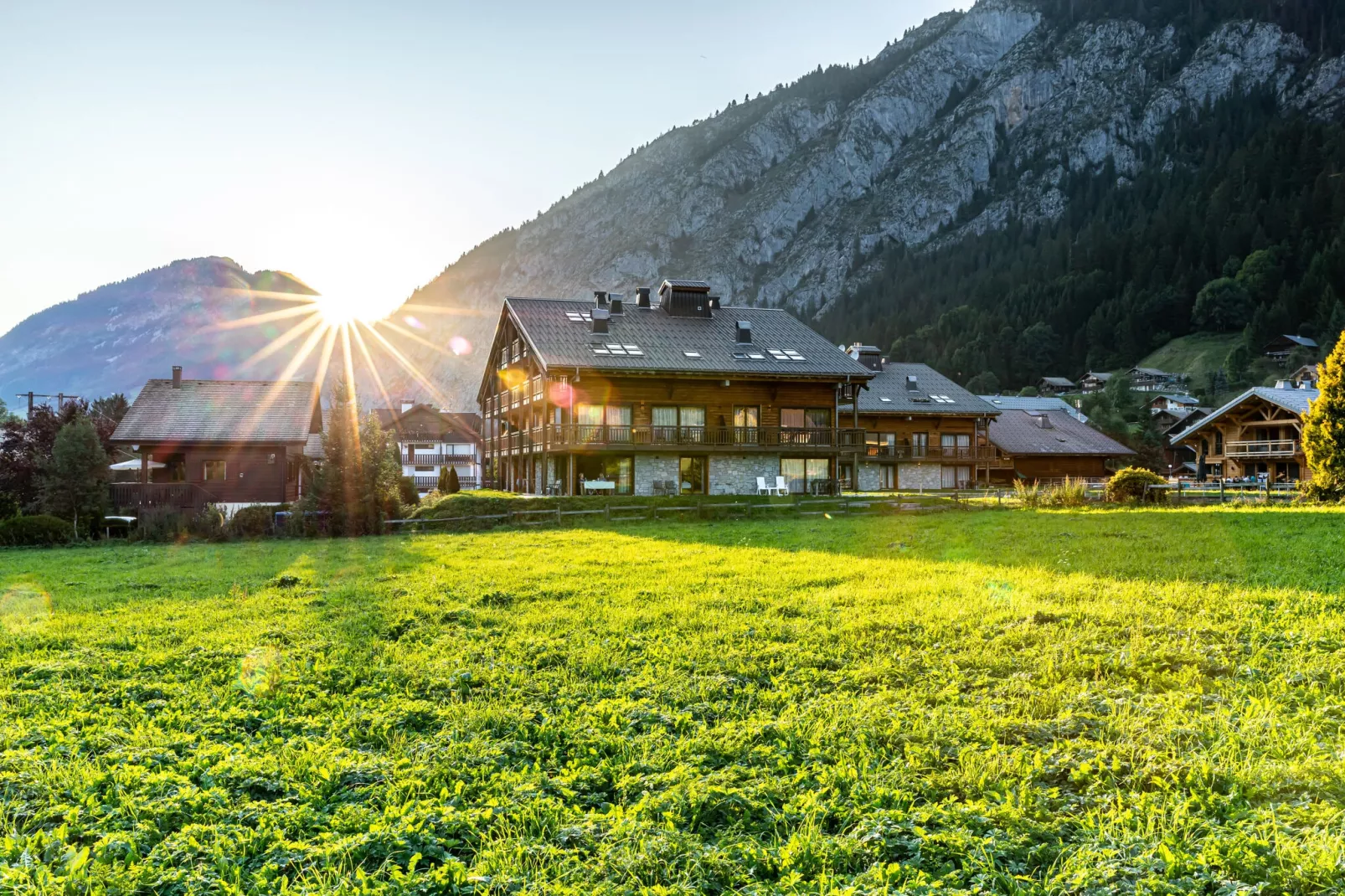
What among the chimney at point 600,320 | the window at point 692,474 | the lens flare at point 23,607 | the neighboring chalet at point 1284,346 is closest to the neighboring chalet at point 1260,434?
the window at point 692,474

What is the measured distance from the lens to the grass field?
371 cm

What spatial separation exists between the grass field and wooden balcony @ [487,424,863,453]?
23.8 meters

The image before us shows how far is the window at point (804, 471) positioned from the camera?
3784cm

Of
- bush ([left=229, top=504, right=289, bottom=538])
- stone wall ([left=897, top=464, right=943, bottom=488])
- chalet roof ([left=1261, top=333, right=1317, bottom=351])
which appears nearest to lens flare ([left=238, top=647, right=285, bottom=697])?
bush ([left=229, top=504, right=289, bottom=538])

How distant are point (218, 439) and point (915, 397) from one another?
43613 millimetres

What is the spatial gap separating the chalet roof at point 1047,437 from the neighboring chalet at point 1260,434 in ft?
21.3

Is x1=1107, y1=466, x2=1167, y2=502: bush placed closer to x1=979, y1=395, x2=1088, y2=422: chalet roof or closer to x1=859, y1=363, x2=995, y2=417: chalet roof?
x1=859, y1=363, x2=995, y2=417: chalet roof

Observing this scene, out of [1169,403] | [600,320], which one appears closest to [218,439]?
[600,320]

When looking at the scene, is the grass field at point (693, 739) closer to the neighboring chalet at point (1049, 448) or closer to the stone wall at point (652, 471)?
the stone wall at point (652, 471)

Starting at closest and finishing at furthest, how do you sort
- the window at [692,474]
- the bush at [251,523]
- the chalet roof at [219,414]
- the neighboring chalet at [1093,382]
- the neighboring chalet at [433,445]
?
1. the bush at [251,523]
2. the window at [692,474]
3. the chalet roof at [219,414]
4. the neighboring chalet at [433,445]
5. the neighboring chalet at [1093,382]

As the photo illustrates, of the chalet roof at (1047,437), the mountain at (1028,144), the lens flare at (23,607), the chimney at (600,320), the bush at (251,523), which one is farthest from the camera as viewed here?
the mountain at (1028,144)

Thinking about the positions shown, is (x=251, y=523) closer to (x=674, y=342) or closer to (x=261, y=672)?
(x=261, y=672)

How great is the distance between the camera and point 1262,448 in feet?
175

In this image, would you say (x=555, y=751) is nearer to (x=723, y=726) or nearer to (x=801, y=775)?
(x=723, y=726)
